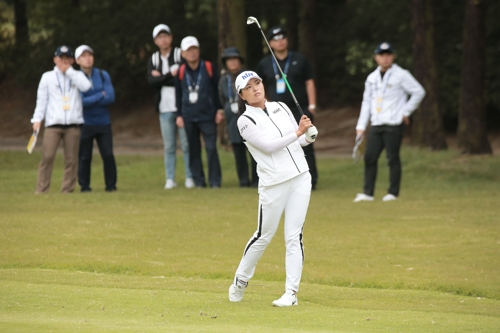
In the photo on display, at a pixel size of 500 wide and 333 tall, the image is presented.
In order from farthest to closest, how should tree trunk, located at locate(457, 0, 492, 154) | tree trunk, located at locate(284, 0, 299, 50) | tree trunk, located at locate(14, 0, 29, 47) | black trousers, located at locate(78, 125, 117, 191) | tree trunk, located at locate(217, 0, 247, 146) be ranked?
tree trunk, located at locate(14, 0, 29, 47)
tree trunk, located at locate(284, 0, 299, 50)
tree trunk, located at locate(217, 0, 247, 146)
tree trunk, located at locate(457, 0, 492, 154)
black trousers, located at locate(78, 125, 117, 191)

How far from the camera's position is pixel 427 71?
24266mm

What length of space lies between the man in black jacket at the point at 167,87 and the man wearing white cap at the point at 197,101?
0.75 ft

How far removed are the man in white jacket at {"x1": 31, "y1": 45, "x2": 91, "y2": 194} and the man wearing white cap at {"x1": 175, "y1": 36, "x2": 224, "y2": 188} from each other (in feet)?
5.84

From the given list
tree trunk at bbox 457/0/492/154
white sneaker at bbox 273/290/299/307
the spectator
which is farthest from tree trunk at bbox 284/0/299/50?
white sneaker at bbox 273/290/299/307

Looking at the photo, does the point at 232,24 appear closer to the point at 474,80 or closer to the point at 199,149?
the point at 474,80

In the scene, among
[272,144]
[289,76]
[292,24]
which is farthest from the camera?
[292,24]

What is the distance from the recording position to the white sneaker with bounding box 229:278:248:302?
803 centimetres

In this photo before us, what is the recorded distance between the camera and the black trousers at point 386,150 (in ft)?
49.2

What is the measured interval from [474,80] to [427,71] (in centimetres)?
311

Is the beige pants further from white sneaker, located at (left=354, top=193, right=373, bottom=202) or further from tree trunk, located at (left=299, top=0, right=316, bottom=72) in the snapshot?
tree trunk, located at (left=299, top=0, right=316, bottom=72)

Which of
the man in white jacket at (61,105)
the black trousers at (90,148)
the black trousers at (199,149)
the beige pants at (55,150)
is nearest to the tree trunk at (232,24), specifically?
the black trousers at (199,149)

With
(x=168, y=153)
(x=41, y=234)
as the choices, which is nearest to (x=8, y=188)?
(x=168, y=153)

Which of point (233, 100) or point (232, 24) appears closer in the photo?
point (233, 100)

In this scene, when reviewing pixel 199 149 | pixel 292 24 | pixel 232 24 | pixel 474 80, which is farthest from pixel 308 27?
pixel 199 149
